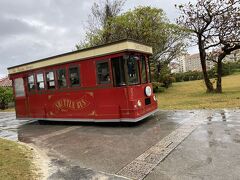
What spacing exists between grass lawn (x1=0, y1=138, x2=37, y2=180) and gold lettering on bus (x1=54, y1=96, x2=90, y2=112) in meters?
3.23

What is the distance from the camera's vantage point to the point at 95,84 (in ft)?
32.6

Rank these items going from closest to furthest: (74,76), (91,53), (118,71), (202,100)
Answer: (118,71)
(91,53)
(74,76)
(202,100)

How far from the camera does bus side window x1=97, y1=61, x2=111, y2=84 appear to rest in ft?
31.2

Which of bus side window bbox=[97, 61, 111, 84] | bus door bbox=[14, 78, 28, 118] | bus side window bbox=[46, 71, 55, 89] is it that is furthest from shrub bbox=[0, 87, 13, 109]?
bus side window bbox=[97, 61, 111, 84]

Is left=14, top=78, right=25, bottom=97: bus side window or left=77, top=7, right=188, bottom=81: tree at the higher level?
left=77, top=7, right=188, bottom=81: tree

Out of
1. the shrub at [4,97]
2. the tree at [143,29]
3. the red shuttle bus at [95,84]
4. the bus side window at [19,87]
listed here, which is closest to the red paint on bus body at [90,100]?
the red shuttle bus at [95,84]

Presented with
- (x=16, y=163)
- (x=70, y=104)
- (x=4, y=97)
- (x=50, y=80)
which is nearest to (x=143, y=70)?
(x=70, y=104)

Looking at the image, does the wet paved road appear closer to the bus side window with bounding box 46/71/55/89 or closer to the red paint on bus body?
the red paint on bus body

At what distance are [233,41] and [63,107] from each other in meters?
13.8

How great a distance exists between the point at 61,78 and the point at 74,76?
2.42 ft

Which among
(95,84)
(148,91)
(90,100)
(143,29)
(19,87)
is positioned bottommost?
(90,100)

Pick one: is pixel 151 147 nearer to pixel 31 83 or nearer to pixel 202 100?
pixel 31 83

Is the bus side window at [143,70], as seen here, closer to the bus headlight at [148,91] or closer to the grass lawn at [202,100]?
the bus headlight at [148,91]

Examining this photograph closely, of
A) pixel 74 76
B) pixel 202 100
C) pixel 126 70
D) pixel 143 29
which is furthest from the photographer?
pixel 143 29
